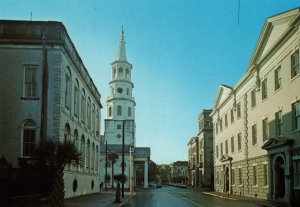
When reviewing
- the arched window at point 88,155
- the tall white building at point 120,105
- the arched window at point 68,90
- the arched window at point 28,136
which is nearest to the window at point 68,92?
the arched window at point 68,90

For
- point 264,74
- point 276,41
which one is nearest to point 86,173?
point 264,74

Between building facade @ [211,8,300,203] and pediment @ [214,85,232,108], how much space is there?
41 cm

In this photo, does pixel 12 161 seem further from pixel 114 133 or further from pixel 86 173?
pixel 114 133

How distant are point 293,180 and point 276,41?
995 centimetres

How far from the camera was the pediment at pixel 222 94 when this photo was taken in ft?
184

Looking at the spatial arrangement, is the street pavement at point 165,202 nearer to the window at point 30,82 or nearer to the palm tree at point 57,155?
the window at point 30,82

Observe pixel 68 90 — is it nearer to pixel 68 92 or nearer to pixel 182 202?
pixel 68 92

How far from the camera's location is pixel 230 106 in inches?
2181

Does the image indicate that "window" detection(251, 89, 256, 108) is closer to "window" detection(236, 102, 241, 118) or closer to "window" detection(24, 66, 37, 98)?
"window" detection(236, 102, 241, 118)

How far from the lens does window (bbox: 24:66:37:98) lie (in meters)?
31.6

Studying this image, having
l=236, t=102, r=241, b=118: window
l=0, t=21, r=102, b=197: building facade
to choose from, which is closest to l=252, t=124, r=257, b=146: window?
l=236, t=102, r=241, b=118: window

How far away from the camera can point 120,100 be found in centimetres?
9838

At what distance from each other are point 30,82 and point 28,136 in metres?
3.68

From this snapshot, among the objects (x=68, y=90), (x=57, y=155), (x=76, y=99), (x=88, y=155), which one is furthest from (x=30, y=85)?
(x=88, y=155)
